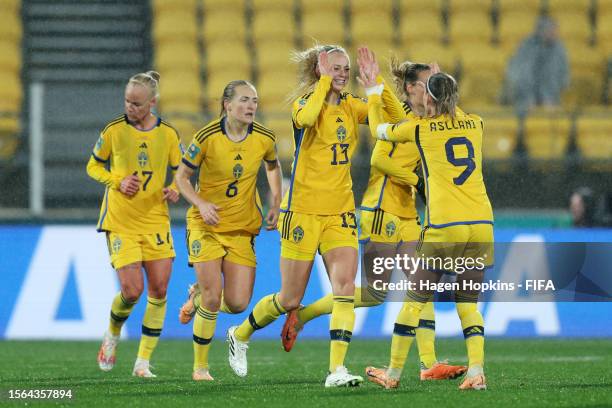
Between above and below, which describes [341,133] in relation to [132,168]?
above

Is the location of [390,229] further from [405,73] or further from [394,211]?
[405,73]

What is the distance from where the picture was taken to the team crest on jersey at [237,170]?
8430 mm

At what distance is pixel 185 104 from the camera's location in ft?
50.3

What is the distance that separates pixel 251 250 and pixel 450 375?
162cm

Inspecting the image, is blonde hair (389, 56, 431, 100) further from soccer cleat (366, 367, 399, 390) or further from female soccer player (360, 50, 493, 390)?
soccer cleat (366, 367, 399, 390)

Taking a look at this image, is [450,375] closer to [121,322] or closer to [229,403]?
[229,403]

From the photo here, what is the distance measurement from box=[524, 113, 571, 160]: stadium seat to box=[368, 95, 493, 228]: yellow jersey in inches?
264

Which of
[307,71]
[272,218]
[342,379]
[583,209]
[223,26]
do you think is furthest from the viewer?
[223,26]

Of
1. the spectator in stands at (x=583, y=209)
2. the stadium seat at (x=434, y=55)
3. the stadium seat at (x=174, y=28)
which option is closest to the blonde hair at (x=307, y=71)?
the spectator in stands at (x=583, y=209)

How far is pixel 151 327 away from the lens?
8906 mm

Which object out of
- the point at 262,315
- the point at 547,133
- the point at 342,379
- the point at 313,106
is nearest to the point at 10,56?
the point at 547,133

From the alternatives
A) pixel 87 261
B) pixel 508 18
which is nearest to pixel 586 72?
pixel 508 18

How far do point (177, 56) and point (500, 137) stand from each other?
14.9 feet

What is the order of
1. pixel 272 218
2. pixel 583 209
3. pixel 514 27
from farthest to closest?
pixel 514 27
pixel 583 209
pixel 272 218
